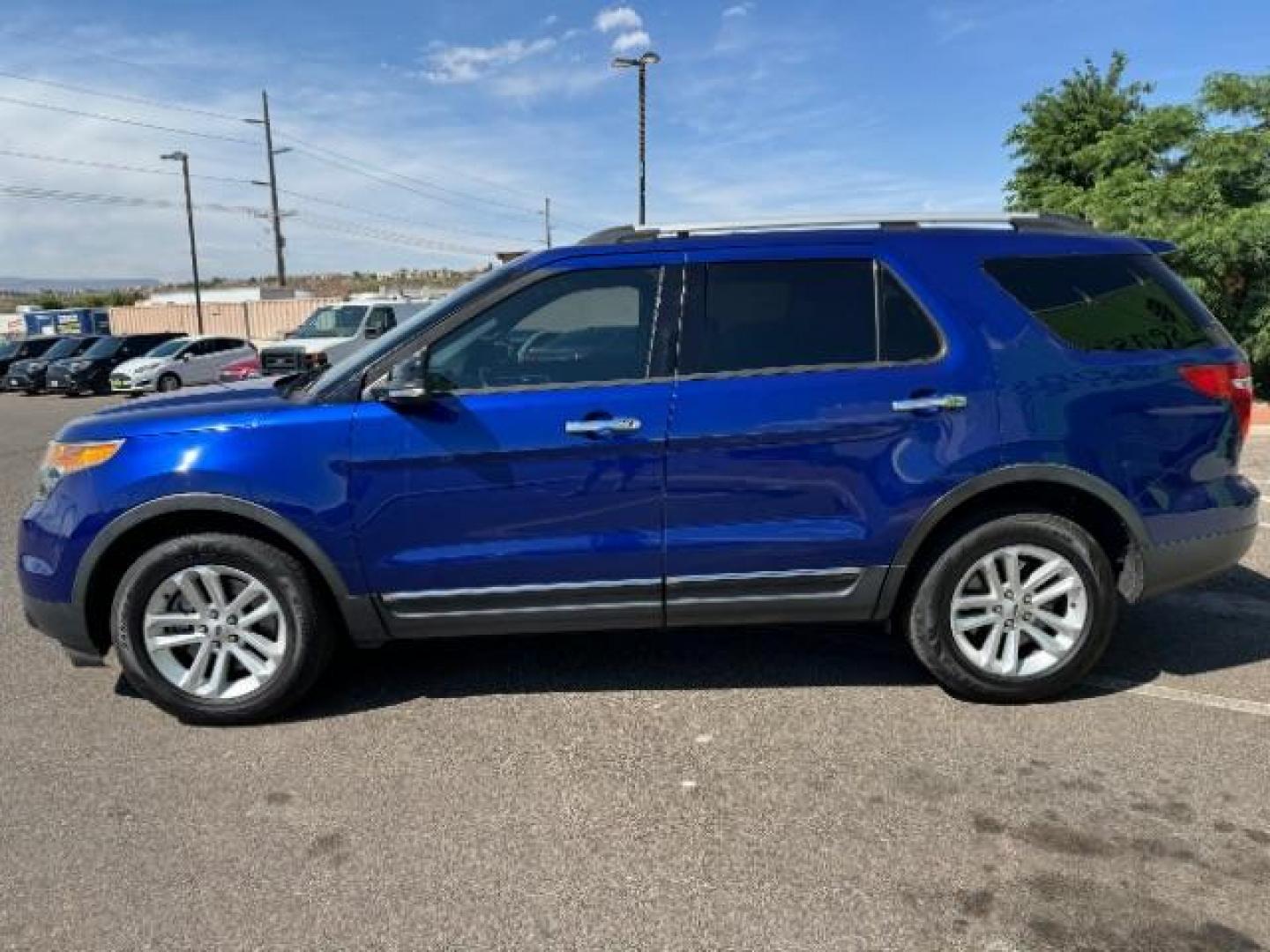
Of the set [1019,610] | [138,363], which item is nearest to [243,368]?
[138,363]

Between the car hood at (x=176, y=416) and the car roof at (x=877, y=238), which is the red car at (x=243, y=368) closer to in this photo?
the car hood at (x=176, y=416)

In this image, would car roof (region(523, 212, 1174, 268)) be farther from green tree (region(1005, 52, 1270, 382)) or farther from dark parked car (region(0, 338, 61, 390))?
dark parked car (region(0, 338, 61, 390))

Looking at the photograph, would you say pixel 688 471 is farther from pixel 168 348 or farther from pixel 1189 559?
pixel 168 348

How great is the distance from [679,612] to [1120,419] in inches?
73.8

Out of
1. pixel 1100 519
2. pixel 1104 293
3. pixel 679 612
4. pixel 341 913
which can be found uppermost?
pixel 1104 293

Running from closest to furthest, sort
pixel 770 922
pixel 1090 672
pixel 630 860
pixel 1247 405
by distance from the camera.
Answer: pixel 770 922
pixel 630 860
pixel 1247 405
pixel 1090 672

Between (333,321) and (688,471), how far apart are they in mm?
19026

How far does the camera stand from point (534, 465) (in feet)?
11.3

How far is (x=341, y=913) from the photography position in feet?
8.31

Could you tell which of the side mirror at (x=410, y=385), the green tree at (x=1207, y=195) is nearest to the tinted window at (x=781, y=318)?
the side mirror at (x=410, y=385)

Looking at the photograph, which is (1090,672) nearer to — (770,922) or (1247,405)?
(1247,405)

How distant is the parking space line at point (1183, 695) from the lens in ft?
11.9

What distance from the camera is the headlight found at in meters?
3.52

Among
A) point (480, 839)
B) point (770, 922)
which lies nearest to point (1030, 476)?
point (770, 922)
